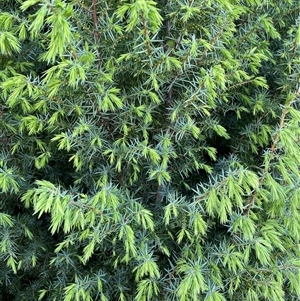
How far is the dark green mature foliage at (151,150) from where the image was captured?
4.50 ft

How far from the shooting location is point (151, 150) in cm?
142

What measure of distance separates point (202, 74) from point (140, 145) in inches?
13.2

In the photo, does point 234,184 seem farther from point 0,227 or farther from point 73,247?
Result: point 0,227

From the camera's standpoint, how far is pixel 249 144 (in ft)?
5.70

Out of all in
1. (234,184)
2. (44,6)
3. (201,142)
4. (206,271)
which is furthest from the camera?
(201,142)

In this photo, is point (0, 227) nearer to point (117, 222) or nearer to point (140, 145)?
point (117, 222)

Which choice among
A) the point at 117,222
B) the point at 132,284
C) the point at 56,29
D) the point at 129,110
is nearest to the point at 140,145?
the point at 129,110

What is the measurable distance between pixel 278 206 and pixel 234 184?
1.05 ft

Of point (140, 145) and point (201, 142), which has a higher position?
point (140, 145)

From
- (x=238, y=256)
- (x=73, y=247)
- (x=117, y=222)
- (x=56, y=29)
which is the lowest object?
(x=73, y=247)

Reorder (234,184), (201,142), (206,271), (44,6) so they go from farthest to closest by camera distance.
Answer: (201,142) → (206,271) → (234,184) → (44,6)

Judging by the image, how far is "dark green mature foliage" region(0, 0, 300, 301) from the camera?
137 centimetres

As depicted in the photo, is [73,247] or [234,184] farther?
[73,247]

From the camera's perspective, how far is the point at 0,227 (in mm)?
1644
